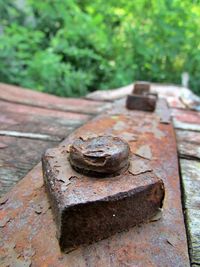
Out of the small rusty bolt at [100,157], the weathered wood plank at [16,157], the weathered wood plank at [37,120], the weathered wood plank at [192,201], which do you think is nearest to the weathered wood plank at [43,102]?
the weathered wood plank at [37,120]

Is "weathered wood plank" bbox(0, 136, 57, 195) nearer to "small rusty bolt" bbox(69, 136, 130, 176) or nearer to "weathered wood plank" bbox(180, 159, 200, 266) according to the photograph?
"small rusty bolt" bbox(69, 136, 130, 176)

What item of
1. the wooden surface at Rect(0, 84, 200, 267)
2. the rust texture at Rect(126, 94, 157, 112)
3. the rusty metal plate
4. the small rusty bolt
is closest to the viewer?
the rusty metal plate

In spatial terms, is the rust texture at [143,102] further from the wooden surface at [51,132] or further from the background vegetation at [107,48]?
the background vegetation at [107,48]

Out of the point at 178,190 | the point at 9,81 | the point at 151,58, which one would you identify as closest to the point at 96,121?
the point at 178,190

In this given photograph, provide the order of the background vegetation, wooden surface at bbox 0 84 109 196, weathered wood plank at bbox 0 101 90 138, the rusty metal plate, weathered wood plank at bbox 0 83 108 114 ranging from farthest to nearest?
the background vegetation < weathered wood plank at bbox 0 83 108 114 < weathered wood plank at bbox 0 101 90 138 < wooden surface at bbox 0 84 109 196 < the rusty metal plate

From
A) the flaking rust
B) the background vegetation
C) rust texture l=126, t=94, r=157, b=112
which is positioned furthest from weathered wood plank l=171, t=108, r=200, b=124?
the background vegetation
